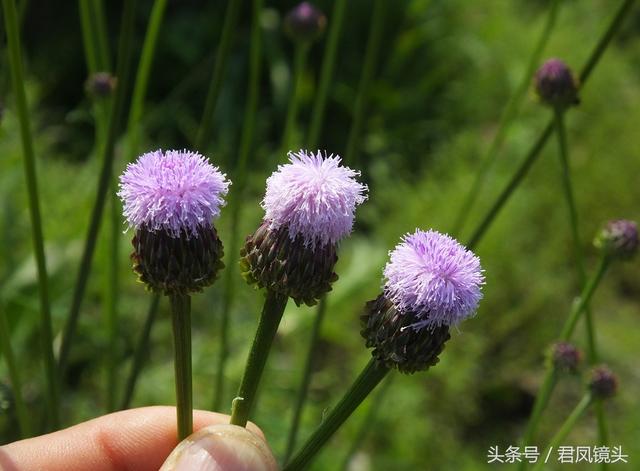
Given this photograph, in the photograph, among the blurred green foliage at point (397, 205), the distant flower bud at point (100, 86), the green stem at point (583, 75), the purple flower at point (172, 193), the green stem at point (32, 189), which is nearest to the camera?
the purple flower at point (172, 193)

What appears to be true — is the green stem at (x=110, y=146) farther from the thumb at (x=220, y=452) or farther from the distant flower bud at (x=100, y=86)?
the thumb at (x=220, y=452)

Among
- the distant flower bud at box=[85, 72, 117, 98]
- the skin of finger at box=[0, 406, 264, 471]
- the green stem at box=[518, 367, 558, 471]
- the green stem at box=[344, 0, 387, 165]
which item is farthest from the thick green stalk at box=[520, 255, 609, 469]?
the distant flower bud at box=[85, 72, 117, 98]

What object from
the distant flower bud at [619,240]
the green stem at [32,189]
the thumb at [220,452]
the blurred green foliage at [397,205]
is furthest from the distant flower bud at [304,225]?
the blurred green foliage at [397,205]

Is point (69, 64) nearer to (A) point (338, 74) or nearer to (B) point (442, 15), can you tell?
(A) point (338, 74)

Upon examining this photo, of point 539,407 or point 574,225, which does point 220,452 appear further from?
point 574,225

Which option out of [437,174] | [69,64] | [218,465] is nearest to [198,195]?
[218,465]

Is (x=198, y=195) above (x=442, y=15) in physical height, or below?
below

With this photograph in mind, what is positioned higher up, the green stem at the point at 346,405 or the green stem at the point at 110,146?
the green stem at the point at 110,146
